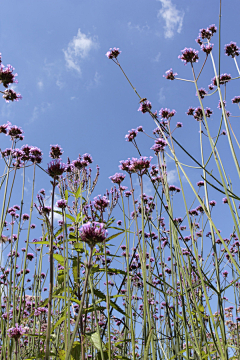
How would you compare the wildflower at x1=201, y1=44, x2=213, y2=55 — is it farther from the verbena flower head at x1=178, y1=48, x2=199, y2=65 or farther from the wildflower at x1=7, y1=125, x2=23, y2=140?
the wildflower at x1=7, y1=125, x2=23, y2=140

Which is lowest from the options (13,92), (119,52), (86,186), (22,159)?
(86,186)

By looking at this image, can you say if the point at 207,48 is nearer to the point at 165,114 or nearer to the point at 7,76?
the point at 165,114

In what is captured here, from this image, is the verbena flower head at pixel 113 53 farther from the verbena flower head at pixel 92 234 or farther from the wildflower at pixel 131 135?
the verbena flower head at pixel 92 234

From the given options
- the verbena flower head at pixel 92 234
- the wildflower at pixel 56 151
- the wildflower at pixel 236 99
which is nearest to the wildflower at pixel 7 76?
the wildflower at pixel 56 151

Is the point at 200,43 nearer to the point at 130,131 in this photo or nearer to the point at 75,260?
the point at 130,131

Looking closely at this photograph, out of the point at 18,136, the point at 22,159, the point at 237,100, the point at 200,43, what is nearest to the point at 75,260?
the point at 22,159

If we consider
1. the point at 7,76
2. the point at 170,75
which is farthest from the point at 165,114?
the point at 7,76

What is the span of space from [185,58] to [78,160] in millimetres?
1392

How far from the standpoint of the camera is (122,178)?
6.07 feet

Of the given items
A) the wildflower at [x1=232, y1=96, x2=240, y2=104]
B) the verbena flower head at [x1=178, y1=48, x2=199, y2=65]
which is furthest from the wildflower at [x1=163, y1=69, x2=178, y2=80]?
the wildflower at [x1=232, y1=96, x2=240, y2=104]

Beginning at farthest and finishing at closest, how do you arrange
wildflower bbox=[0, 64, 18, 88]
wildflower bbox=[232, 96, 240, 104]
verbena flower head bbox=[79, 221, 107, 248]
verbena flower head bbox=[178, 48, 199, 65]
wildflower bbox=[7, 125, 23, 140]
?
1. wildflower bbox=[232, 96, 240, 104]
2. wildflower bbox=[7, 125, 23, 140]
3. verbena flower head bbox=[178, 48, 199, 65]
4. wildflower bbox=[0, 64, 18, 88]
5. verbena flower head bbox=[79, 221, 107, 248]

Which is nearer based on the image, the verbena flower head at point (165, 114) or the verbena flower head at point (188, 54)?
the verbena flower head at point (188, 54)

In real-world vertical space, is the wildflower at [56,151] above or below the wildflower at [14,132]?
below

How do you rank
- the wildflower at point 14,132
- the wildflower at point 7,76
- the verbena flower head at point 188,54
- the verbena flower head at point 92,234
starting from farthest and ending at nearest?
the wildflower at point 14,132
the verbena flower head at point 188,54
the wildflower at point 7,76
the verbena flower head at point 92,234
